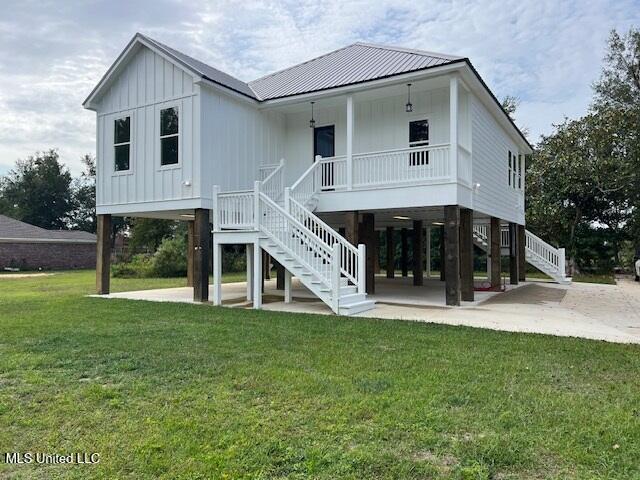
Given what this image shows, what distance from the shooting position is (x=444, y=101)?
11922 millimetres

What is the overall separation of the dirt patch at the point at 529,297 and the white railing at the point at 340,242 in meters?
3.24

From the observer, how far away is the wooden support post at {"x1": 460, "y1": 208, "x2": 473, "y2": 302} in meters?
11.3

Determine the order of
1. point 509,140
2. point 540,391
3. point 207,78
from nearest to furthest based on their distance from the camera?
point 540,391
point 207,78
point 509,140

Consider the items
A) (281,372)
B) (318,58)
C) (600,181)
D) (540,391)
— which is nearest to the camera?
(540,391)

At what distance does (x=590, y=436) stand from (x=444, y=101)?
33.0 ft

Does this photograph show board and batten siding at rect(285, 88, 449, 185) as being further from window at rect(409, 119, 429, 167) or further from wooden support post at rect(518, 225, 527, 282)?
wooden support post at rect(518, 225, 527, 282)

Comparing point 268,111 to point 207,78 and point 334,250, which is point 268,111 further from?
point 334,250

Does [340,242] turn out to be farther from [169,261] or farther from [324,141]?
[169,261]

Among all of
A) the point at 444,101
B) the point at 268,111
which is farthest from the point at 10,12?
the point at 444,101

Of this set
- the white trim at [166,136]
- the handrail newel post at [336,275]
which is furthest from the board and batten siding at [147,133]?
the handrail newel post at [336,275]

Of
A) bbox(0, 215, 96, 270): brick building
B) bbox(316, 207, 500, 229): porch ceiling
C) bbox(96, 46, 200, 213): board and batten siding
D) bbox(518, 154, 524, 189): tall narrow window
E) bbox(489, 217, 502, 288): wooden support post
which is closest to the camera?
bbox(96, 46, 200, 213): board and batten siding

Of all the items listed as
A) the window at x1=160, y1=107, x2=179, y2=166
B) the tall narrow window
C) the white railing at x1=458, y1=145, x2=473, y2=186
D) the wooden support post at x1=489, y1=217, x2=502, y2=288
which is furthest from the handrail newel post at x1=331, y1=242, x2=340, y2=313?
the tall narrow window

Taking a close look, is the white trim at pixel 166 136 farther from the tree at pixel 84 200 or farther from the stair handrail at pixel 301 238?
the tree at pixel 84 200

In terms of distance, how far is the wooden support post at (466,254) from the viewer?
37.1 ft
